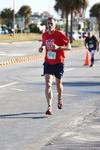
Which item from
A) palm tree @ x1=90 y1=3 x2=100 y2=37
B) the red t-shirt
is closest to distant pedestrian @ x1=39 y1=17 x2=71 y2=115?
the red t-shirt

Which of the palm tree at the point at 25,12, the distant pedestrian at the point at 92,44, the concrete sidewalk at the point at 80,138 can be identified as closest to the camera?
the concrete sidewalk at the point at 80,138

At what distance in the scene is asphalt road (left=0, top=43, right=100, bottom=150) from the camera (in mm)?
8750

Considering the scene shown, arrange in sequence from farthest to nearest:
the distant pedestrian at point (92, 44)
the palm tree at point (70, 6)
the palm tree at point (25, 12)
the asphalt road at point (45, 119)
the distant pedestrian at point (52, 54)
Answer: the palm tree at point (25, 12) → the palm tree at point (70, 6) → the distant pedestrian at point (92, 44) → the distant pedestrian at point (52, 54) → the asphalt road at point (45, 119)

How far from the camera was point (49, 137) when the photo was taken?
9156 millimetres

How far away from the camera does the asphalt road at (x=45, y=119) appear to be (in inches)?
344

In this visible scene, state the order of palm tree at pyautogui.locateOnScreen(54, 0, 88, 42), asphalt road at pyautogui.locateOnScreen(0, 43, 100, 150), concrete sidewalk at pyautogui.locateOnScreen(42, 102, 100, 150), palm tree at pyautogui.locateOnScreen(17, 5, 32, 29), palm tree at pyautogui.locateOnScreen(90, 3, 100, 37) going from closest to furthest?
concrete sidewalk at pyautogui.locateOnScreen(42, 102, 100, 150) → asphalt road at pyautogui.locateOnScreen(0, 43, 100, 150) → palm tree at pyautogui.locateOnScreen(54, 0, 88, 42) → palm tree at pyautogui.locateOnScreen(90, 3, 100, 37) → palm tree at pyautogui.locateOnScreen(17, 5, 32, 29)

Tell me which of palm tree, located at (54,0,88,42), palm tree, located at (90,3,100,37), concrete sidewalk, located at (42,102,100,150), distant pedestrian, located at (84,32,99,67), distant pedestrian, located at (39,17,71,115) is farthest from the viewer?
palm tree, located at (90,3,100,37)

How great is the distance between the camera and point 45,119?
35.9ft

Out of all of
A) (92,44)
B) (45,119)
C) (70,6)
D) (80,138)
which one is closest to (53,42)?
(45,119)

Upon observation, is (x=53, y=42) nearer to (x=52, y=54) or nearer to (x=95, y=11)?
(x=52, y=54)

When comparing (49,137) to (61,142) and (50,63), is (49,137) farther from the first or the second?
(50,63)

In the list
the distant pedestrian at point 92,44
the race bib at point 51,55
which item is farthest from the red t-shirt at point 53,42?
the distant pedestrian at point 92,44

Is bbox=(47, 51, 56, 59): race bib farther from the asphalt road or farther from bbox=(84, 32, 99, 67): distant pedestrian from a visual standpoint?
bbox=(84, 32, 99, 67): distant pedestrian

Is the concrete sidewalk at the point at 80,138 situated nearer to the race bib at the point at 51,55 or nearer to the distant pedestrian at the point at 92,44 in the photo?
the race bib at the point at 51,55
